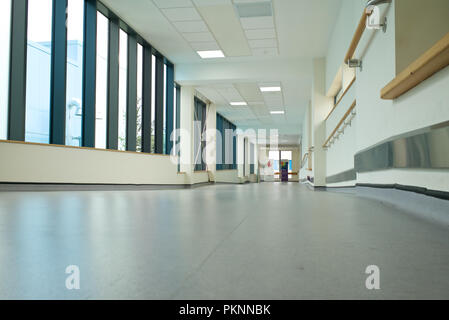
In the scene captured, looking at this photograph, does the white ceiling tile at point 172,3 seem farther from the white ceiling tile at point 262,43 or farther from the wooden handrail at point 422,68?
the wooden handrail at point 422,68

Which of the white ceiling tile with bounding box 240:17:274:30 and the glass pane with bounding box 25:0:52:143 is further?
the white ceiling tile with bounding box 240:17:274:30

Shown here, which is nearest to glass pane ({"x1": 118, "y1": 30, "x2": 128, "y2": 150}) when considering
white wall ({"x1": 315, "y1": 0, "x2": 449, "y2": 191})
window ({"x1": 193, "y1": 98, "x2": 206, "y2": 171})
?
white wall ({"x1": 315, "y1": 0, "x2": 449, "y2": 191})

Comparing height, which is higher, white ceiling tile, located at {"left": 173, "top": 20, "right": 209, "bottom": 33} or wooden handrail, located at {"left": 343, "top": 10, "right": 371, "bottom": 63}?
white ceiling tile, located at {"left": 173, "top": 20, "right": 209, "bottom": 33}

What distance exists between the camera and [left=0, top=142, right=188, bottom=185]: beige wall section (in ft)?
15.8

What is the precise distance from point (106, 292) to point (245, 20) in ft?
21.2

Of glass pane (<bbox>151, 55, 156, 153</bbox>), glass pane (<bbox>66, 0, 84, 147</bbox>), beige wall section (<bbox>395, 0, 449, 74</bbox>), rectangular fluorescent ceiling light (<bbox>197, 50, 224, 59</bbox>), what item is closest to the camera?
beige wall section (<bbox>395, 0, 449, 74</bbox>)

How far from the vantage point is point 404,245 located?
3.83 ft

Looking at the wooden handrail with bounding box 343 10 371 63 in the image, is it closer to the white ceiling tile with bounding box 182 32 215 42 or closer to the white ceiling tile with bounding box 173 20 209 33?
the white ceiling tile with bounding box 173 20 209 33

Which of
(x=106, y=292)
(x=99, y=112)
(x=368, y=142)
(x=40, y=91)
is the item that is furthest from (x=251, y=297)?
(x=99, y=112)

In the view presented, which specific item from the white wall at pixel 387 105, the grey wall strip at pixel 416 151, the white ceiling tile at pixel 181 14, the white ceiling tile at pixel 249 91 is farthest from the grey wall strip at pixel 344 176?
the white ceiling tile at pixel 249 91

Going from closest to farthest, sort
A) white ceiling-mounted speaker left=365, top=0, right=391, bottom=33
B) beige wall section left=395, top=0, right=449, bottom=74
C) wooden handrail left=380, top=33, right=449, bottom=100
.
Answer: wooden handrail left=380, top=33, right=449, bottom=100
beige wall section left=395, top=0, right=449, bottom=74
white ceiling-mounted speaker left=365, top=0, right=391, bottom=33

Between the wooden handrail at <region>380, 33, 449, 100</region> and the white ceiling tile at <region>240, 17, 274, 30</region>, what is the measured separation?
4.37 m
